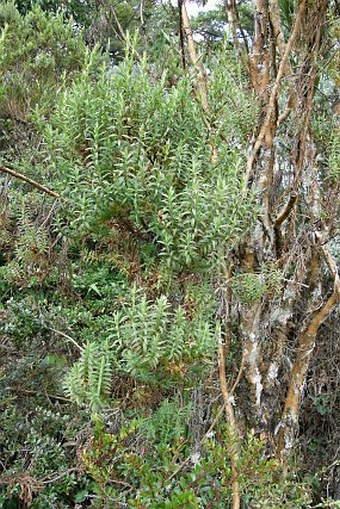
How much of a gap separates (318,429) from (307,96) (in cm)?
193

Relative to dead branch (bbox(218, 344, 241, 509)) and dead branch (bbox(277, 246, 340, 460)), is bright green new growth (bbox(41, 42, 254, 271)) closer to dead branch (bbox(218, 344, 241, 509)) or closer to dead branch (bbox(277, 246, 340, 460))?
dead branch (bbox(218, 344, 241, 509))

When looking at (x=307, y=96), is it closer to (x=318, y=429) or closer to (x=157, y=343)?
(x=157, y=343)

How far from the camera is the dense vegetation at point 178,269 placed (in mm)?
1444

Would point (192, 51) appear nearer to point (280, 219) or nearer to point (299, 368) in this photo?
point (280, 219)

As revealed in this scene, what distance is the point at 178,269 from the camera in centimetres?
152

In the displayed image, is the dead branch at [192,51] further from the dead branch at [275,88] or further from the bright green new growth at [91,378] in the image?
the bright green new growth at [91,378]

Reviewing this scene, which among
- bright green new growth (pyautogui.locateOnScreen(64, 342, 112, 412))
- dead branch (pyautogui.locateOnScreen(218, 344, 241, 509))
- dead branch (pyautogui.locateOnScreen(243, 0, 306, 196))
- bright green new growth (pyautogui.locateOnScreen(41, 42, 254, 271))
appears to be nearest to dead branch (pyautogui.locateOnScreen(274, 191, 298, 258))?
dead branch (pyautogui.locateOnScreen(243, 0, 306, 196))

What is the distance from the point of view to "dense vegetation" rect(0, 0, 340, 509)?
144cm

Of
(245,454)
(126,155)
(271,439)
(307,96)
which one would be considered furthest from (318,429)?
(126,155)

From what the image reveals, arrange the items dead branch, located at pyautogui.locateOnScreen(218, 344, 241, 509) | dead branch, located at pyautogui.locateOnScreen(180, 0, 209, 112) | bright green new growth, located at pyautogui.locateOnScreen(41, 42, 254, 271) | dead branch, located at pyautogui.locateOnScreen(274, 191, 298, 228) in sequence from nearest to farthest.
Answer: bright green new growth, located at pyautogui.locateOnScreen(41, 42, 254, 271) < dead branch, located at pyautogui.locateOnScreen(218, 344, 241, 509) < dead branch, located at pyautogui.locateOnScreen(180, 0, 209, 112) < dead branch, located at pyautogui.locateOnScreen(274, 191, 298, 228)

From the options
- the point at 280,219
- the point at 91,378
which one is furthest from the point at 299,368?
the point at 91,378

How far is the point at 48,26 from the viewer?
A: 4.04 meters

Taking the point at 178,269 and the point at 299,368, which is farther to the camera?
the point at 299,368

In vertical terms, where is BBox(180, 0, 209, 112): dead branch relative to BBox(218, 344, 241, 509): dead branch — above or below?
above
